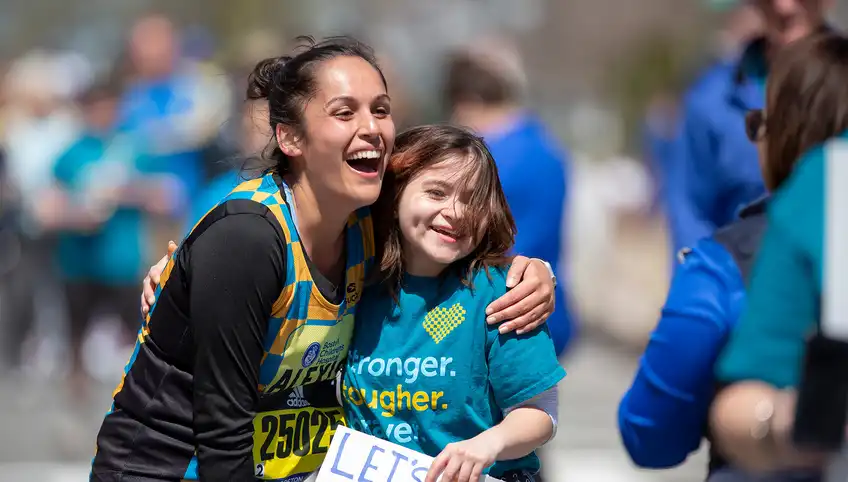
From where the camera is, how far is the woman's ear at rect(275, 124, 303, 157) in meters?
2.90

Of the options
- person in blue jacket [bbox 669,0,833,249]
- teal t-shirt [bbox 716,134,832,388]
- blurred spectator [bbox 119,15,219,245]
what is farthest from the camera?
blurred spectator [bbox 119,15,219,245]

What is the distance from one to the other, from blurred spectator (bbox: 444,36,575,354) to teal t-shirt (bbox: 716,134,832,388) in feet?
8.15

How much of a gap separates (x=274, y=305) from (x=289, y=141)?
1.40 feet

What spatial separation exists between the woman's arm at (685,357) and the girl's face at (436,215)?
535mm

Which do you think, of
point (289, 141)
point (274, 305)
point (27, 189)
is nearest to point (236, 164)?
point (289, 141)

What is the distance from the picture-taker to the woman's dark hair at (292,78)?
287cm

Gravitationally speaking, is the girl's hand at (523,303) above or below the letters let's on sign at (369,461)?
above

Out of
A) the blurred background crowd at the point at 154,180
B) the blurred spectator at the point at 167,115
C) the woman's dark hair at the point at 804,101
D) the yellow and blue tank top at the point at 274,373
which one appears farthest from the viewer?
the blurred spectator at the point at 167,115

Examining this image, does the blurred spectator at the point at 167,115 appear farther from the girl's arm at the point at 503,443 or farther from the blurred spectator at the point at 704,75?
the girl's arm at the point at 503,443

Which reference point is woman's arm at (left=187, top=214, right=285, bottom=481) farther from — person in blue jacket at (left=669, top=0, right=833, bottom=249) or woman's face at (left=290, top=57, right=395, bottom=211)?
person in blue jacket at (left=669, top=0, right=833, bottom=249)

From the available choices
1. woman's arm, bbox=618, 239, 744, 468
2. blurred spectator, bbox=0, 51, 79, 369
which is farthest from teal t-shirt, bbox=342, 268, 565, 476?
blurred spectator, bbox=0, 51, 79, 369

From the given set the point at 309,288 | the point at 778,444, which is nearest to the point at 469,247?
the point at 309,288

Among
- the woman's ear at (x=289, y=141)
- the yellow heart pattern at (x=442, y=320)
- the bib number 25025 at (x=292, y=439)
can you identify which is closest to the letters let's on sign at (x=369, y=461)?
the bib number 25025 at (x=292, y=439)

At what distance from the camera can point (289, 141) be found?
291 cm
